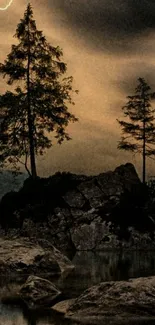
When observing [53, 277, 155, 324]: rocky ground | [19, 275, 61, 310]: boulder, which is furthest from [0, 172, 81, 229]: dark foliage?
[53, 277, 155, 324]: rocky ground

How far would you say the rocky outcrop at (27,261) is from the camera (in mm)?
16484

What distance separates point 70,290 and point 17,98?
1128 inches

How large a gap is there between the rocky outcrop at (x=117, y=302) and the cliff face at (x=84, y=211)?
20.8 meters

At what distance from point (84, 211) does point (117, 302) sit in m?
23.2

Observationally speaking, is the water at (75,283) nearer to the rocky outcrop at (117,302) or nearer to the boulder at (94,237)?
the rocky outcrop at (117,302)

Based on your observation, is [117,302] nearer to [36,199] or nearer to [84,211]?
[84,211]

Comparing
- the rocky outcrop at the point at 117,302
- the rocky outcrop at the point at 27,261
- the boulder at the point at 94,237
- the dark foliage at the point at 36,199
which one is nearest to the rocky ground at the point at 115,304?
the rocky outcrop at the point at 117,302

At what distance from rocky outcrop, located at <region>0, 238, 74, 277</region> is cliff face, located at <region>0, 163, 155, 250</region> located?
13.3 metres

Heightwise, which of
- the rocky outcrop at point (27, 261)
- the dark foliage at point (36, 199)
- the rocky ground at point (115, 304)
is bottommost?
the rocky ground at point (115, 304)

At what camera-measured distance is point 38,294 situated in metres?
11.0

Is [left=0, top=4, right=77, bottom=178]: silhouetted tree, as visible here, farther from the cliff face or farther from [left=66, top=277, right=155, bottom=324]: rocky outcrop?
[left=66, top=277, right=155, bottom=324]: rocky outcrop

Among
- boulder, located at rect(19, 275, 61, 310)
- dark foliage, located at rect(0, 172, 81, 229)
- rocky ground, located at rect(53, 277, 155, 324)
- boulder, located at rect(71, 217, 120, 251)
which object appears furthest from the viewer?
dark foliage, located at rect(0, 172, 81, 229)

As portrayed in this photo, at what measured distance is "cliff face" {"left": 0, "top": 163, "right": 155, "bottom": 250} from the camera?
31.6 meters

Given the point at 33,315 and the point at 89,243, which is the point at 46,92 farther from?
the point at 33,315
